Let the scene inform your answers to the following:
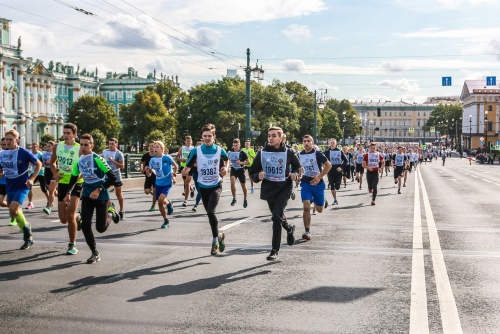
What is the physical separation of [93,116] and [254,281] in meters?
96.8

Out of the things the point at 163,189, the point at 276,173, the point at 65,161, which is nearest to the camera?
the point at 276,173

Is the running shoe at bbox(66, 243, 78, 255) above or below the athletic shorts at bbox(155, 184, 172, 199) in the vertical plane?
below

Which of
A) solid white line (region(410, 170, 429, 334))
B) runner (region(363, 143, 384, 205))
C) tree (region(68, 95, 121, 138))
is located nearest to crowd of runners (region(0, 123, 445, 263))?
solid white line (region(410, 170, 429, 334))

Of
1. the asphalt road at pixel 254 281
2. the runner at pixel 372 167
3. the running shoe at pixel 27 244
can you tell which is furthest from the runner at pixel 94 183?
the runner at pixel 372 167

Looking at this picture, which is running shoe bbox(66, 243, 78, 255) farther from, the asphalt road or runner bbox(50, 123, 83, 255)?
runner bbox(50, 123, 83, 255)

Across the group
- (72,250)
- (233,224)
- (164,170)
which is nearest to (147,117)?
(164,170)

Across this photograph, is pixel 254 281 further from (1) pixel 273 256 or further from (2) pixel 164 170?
(2) pixel 164 170

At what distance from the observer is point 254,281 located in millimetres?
7523

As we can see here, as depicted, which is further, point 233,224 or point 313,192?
point 233,224

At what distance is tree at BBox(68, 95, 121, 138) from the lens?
102 m

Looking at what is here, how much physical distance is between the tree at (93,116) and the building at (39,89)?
10180 mm

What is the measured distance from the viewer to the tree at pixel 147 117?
100875mm

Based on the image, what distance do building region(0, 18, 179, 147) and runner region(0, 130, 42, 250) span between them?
3756 inches

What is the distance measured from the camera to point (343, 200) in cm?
2064
